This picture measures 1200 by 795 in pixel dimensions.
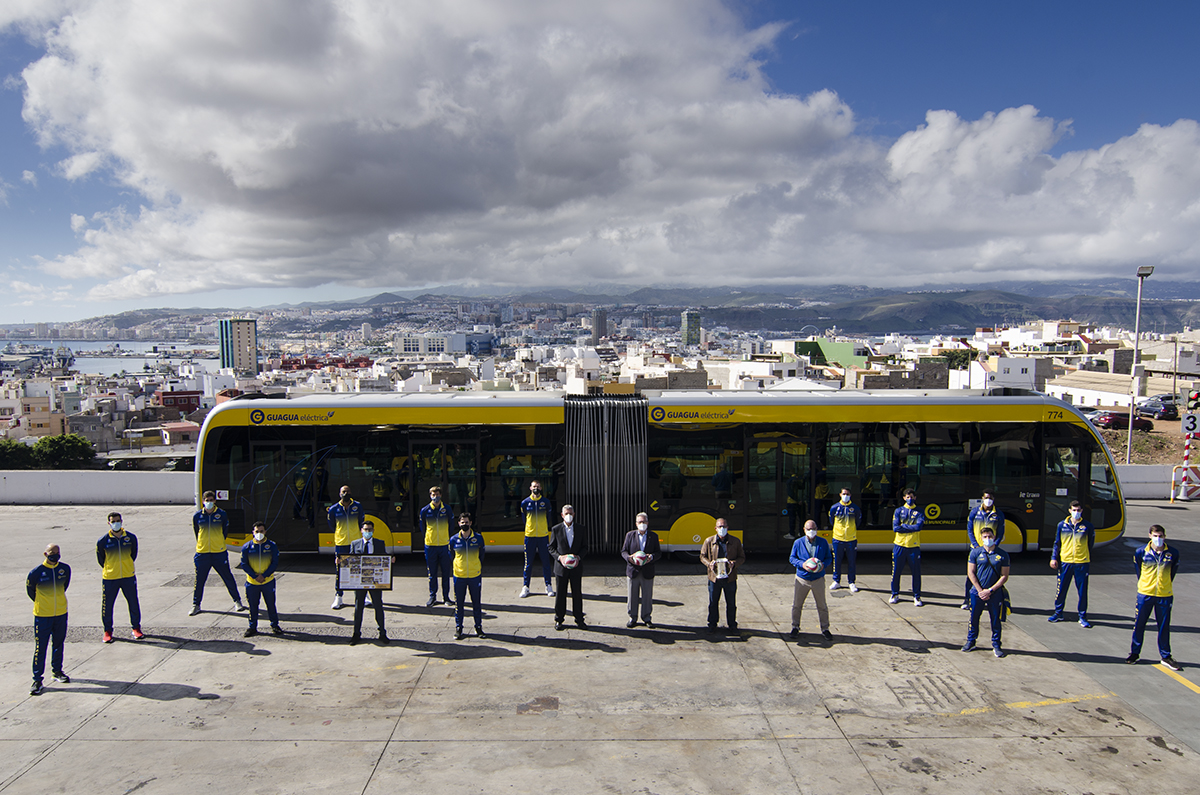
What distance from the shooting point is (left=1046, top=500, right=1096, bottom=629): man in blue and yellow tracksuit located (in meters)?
9.29

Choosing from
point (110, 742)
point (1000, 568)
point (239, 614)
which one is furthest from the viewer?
point (239, 614)

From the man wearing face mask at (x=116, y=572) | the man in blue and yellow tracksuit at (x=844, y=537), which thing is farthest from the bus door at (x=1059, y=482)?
the man wearing face mask at (x=116, y=572)

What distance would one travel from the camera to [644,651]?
8539mm

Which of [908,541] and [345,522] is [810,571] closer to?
[908,541]

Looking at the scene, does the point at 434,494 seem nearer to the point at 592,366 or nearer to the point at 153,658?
the point at 153,658

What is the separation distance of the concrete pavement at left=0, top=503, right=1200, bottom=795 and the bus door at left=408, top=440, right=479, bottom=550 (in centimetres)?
176

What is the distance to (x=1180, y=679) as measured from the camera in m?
7.75

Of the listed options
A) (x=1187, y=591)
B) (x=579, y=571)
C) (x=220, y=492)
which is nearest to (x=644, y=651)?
(x=579, y=571)

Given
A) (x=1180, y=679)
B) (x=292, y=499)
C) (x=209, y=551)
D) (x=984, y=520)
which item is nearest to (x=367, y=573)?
(x=209, y=551)

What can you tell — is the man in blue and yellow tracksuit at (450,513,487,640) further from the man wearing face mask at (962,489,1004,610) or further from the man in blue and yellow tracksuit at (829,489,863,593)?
the man wearing face mask at (962,489,1004,610)

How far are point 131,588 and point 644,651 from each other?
669 cm

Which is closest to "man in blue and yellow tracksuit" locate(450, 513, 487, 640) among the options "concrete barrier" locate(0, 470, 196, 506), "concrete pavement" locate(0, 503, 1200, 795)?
"concrete pavement" locate(0, 503, 1200, 795)

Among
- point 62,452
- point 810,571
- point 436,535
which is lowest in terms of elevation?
point 62,452

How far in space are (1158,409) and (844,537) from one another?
50.4 m
